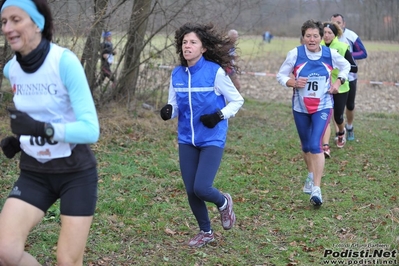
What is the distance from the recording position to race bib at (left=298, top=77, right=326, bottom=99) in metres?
7.46

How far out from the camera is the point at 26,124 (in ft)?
11.9

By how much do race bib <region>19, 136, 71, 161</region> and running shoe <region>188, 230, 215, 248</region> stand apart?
257 cm

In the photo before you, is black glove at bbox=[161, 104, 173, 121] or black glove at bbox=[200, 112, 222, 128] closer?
black glove at bbox=[200, 112, 222, 128]

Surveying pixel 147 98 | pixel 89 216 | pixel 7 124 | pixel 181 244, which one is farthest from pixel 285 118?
pixel 89 216

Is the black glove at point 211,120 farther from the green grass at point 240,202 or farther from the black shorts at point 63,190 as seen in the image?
the black shorts at point 63,190

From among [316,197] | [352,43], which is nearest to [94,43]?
[352,43]

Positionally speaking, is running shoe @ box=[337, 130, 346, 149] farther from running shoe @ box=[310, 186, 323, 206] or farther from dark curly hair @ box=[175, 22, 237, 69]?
dark curly hair @ box=[175, 22, 237, 69]

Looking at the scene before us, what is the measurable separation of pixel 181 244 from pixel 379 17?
16.1m

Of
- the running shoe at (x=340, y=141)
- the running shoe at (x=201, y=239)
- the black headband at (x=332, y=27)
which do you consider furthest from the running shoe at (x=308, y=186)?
the running shoe at (x=340, y=141)

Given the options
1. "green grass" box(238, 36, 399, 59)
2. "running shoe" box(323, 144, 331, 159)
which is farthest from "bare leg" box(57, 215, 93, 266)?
"green grass" box(238, 36, 399, 59)

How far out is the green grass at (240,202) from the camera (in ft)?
19.4

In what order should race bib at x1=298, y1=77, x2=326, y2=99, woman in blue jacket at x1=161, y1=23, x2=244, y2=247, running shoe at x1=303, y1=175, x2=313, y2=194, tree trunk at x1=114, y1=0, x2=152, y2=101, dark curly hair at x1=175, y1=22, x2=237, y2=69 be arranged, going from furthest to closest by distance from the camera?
tree trunk at x1=114, y1=0, x2=152, y2=101 < running shoe at x1=303, y1=175, x2=313, y2=194 < race bib at x1=298, y1=77, x2=326, y2=99 < dark curly hair at x1=175, y1=22, x2=237, y2=69 < woman in blue jacket at x1=161, y1=23, x2=244, y2=247

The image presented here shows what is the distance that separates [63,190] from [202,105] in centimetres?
214

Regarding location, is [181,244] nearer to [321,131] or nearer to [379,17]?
[321,131]
